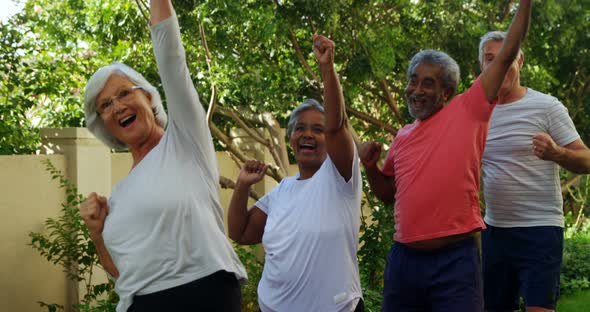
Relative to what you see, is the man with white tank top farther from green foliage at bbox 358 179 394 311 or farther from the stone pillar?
the stone pillar

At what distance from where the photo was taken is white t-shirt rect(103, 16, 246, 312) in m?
2.82

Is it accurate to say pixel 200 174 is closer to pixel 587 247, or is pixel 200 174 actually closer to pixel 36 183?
pixel 36 183

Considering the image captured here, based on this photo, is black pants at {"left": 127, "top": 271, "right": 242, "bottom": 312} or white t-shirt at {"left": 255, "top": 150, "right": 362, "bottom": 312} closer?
black pants at {"left": 127, "top": 271, "right": 242, "bottom": 312}

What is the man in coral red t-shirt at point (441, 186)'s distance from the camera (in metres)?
3.74

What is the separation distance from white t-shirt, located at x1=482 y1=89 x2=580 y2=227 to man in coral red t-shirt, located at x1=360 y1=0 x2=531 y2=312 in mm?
767

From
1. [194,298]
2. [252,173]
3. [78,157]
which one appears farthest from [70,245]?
[194,298]

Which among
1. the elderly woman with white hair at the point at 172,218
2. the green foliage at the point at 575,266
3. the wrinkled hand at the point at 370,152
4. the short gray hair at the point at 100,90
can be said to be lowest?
the green foliage at the point at 575,266

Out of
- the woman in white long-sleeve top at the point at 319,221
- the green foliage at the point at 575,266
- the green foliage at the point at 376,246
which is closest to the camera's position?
the woman in white long-sleeve top at the point at 319,221

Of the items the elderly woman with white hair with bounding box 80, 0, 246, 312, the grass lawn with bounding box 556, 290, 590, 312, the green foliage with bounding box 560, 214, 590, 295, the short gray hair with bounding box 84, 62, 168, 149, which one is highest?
the short gray hair with bounding box 84, 62, 168, 149

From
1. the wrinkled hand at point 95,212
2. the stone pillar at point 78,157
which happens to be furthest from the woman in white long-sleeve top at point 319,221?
the stone pillar at point 78,157

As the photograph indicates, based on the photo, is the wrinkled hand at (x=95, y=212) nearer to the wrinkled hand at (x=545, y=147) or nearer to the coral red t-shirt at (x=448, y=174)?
the coral red t-shirt at (x=448, y=174)

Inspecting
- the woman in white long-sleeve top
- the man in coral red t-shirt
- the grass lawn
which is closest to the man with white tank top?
the man in coral red t-shirt

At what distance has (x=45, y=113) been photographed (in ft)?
31.4

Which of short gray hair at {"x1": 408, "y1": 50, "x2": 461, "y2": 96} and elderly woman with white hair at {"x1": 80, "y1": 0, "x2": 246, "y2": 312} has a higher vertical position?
short gray hair at {"x1": 408, "y1": 50, "x2": 461, "y2": 96}
